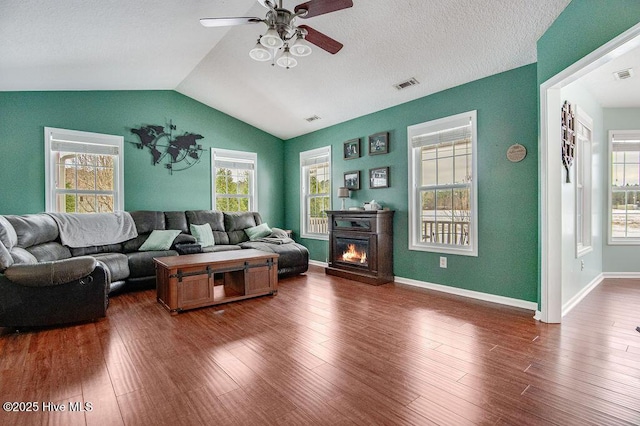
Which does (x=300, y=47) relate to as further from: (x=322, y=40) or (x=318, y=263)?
(x=318, y=263)

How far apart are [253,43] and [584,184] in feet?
15.4

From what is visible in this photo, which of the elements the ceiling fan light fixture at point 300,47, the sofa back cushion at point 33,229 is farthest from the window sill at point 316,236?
the sofa back cushion at point 33,229

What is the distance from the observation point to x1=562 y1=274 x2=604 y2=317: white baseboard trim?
10.9 ft

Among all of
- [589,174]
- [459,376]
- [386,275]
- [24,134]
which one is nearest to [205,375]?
[459,376]

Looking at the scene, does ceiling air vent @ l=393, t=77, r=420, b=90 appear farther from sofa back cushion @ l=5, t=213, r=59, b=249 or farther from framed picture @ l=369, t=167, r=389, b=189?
sofa back cushion @ l=5, t=213, r=59, b=249

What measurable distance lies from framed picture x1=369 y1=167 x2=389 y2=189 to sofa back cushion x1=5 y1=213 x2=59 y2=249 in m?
4.42

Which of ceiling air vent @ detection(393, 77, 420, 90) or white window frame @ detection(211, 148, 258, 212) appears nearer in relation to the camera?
ceiling air vent @ detection(393, 77, 420, 90)

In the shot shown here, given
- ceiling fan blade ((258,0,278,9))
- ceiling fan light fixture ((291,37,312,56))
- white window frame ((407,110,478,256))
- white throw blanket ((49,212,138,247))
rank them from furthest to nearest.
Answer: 1. white throw blanket ((49,212,138,247))
2. white window frame ((407,110,478,256))
3. ceiling fan light fixture ((291,37,312,56))
4. ceiling fan blade ((258,0,278,9))

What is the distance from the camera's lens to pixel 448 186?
165 inches

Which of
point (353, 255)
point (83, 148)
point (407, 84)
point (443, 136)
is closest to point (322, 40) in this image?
point (407, 84)

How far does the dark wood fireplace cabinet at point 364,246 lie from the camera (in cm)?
458

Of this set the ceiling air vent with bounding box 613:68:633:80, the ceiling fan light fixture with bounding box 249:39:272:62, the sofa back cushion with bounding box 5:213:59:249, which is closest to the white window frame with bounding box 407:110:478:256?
the ceiling air vent with bounding box 613:68:633:80

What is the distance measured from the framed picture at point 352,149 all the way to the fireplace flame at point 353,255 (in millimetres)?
1540

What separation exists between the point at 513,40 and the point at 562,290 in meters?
2.54
